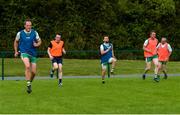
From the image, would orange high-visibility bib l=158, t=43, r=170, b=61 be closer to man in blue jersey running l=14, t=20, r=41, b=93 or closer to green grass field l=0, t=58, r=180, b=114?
green grass field l=0, t=58, r=180, b=114

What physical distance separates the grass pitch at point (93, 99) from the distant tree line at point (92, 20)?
89.8ft

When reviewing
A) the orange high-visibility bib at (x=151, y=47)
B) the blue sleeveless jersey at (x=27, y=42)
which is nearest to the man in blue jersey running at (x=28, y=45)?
the blue sleeveless jersey at (x=27, y=42)

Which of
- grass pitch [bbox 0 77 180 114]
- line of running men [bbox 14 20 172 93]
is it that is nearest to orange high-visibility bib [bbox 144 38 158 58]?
line of running men [bbox 14 20 172 93]

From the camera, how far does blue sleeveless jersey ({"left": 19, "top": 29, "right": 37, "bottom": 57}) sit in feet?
55.9

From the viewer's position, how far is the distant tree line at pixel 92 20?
4925 cm

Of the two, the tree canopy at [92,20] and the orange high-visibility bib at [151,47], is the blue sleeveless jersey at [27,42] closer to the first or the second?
the orange high-visibility bib at [151,47]

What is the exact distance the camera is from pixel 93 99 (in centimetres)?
1544

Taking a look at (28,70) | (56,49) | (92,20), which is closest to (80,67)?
(56,49)

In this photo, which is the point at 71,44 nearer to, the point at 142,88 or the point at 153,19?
the point at 153,19

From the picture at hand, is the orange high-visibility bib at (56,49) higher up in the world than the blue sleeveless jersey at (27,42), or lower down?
lower down

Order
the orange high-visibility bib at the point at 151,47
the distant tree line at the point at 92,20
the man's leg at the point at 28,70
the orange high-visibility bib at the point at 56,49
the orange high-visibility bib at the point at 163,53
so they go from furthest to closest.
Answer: the distant tree line at the point at 92,20
the orange high-visibility bib at the point at 163,53
the orange high-visibility bib at the point at 151,47
the orange high-visibility bib at the point at 56,49
the man's leg at the point at 28,70

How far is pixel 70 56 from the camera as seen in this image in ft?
128

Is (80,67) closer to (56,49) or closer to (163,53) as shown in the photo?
(163,53)

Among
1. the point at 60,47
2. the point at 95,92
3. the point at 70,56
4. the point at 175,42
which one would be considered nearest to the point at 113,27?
the point at 175,42
